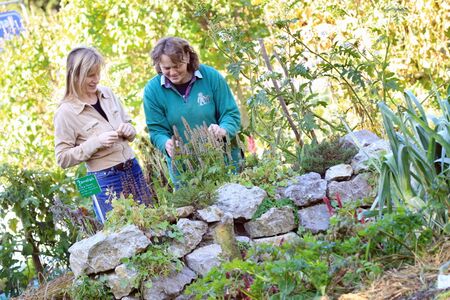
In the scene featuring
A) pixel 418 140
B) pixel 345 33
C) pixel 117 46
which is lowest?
pixel 418 140

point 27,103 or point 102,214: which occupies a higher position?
point 27,103

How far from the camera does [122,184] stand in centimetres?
441

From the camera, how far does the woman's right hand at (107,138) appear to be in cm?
434

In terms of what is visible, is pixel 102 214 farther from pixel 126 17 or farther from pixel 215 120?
pixel 126 17

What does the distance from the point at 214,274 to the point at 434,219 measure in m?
0.91

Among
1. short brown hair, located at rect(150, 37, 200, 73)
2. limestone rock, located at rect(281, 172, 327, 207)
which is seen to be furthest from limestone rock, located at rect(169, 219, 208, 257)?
short brown hair, located at rect(150, 37, 200, 73)

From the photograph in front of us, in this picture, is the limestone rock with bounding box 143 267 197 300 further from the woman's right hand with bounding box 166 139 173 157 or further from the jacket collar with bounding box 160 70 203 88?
the jacket collar with bounding box 160 70 203 88

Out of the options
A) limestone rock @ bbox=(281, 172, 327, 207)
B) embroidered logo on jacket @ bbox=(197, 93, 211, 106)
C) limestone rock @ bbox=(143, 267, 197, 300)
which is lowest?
limestone rock @ bbox=(143, 267, 197, 300)

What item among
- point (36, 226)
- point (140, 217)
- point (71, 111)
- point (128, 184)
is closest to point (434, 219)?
point (140, 217)

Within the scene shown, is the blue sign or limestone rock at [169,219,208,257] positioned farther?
the blue sign

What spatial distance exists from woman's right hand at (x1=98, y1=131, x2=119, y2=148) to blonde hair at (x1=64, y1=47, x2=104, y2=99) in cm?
33

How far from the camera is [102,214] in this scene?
14.1 feet

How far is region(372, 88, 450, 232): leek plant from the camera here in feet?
9.37

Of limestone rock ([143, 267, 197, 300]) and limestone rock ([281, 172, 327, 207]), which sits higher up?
limestone rock ([281, 172, 327, 207])
